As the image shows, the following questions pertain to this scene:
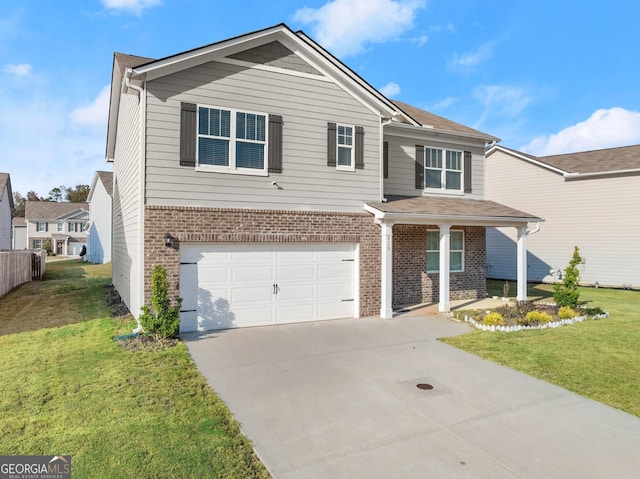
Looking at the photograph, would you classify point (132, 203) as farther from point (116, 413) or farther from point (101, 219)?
point (101, 219)

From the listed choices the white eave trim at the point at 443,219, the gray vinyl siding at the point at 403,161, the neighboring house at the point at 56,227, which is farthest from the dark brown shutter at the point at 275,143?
the neighboring house at the point at 56,227

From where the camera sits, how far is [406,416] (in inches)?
194

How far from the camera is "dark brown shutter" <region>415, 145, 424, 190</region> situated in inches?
528

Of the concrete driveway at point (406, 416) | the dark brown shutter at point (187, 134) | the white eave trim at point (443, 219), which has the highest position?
the dark brown shutter at point (187, 134)

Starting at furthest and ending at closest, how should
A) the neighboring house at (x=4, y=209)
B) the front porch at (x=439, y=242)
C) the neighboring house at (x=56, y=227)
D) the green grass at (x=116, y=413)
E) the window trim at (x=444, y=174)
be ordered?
the neighboring house at (x=56, y=227) → the neighboring house at (x=4, y=209) → the window trim at (x=444, y=174) → the front porch at (x=439, y=242) → the green grass at (x=116, y=413)

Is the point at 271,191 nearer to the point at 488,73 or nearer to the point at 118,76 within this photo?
the point at 118,76

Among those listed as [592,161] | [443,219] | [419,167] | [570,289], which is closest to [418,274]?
[443,219]

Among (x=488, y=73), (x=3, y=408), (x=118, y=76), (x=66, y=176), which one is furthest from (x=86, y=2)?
(x=66, y=176)

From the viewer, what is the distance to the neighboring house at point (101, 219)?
30.8 m

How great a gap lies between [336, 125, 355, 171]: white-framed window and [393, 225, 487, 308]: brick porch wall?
2977 mm

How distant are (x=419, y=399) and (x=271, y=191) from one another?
20.7 feet

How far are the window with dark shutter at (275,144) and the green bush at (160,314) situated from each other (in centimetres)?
378

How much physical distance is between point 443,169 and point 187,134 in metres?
9.13

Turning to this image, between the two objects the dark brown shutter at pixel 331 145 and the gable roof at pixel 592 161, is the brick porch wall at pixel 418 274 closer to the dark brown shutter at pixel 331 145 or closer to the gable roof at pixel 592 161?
the dark brown shutter at pixel 331 145
